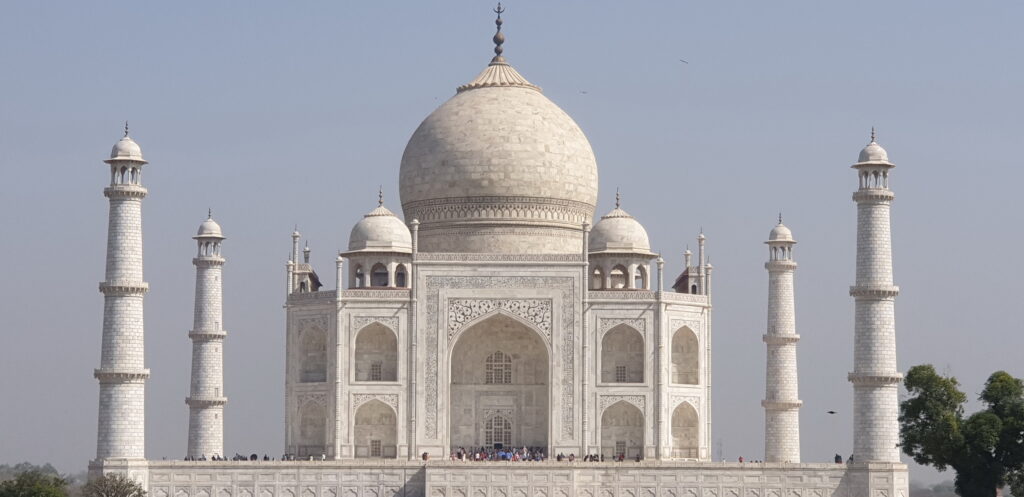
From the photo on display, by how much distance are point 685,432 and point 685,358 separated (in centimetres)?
152

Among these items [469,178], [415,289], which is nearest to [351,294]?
[415,289]

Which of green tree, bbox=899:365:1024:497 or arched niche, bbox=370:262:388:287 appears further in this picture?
arched niche, bbox=370:262:388:287

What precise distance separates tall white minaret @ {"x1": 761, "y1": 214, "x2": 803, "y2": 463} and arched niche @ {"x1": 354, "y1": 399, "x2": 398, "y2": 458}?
29.3 ft

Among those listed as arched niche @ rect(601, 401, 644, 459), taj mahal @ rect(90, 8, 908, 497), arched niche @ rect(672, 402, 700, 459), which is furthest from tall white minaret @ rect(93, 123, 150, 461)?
arched niche @ rect(672, 402, 700, 459)

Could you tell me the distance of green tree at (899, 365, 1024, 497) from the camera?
4062cm

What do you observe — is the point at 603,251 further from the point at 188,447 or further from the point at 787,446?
the point at 188,447

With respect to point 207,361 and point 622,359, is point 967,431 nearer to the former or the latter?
point 622,359

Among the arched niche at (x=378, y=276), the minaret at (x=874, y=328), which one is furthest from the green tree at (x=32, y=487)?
the minaret at (x=874, y=328)

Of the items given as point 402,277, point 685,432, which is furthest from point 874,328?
point 402,277

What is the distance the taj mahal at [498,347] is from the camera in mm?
41156

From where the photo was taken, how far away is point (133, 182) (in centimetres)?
4166

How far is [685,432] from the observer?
148 ft

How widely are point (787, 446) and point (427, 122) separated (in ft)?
34.6

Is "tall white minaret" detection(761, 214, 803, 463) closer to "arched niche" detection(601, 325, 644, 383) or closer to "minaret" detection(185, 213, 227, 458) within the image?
"arched niche" detection(601, 325, 644, 383)
